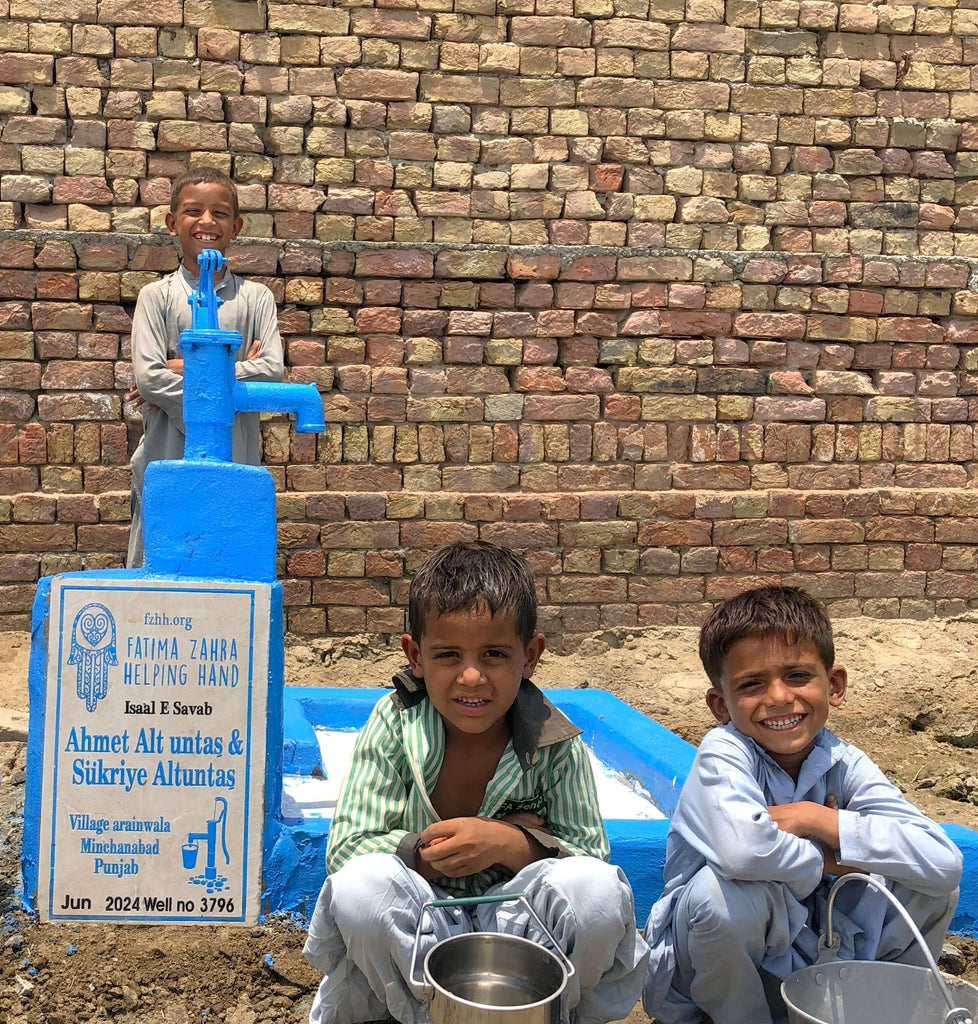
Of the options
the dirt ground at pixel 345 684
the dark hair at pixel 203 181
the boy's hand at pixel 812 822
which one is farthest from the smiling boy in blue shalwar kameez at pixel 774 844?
the dark hair at pixel 203 181

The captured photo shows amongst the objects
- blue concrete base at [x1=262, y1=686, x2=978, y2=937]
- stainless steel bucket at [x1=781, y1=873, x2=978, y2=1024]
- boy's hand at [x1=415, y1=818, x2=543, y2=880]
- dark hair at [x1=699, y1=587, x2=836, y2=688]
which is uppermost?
dark hair at [x1=699, y1=587, x2=836, y2=688]

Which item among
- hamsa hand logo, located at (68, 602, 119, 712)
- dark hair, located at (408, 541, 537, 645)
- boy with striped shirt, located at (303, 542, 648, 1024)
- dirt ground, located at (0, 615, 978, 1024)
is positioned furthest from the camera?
hamsa hand logo, located at (68, 602, 119, 712)

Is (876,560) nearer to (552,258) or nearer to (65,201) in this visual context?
(552,258)

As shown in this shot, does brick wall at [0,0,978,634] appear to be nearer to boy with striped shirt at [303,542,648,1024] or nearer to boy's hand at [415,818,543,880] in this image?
boy with striped shirt at [303,542,648,1024]

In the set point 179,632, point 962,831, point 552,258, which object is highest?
point 552,258

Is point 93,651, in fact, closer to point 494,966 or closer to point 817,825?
point 494,966

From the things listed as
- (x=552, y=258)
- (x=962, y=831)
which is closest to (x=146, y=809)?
(x=962, y=831)

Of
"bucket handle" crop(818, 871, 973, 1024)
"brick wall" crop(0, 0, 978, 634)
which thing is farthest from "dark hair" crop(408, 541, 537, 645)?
"brick wall" crop(0, 0, 978, 634)

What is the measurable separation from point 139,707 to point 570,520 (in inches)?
120

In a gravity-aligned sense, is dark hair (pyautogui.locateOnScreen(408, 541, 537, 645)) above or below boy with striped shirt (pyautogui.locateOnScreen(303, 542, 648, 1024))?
above

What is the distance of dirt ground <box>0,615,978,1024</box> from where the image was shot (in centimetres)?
237

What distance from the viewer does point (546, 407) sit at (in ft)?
17.5

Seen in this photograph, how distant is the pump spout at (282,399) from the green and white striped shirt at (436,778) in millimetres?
916

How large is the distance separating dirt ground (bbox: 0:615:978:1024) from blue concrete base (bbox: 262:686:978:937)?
99mm
